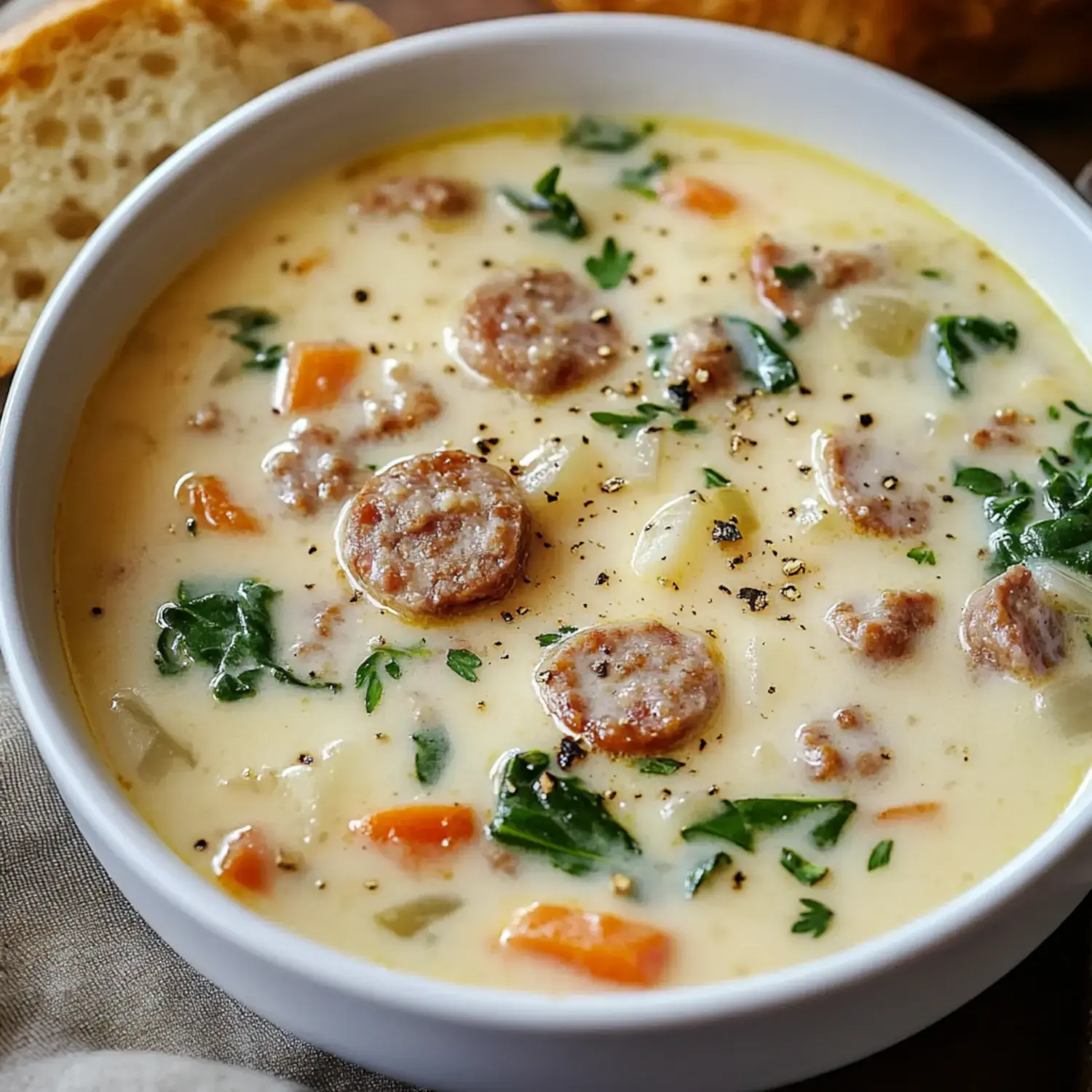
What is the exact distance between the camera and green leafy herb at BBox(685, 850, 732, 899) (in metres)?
2.15

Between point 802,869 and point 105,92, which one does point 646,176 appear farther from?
point 802,869

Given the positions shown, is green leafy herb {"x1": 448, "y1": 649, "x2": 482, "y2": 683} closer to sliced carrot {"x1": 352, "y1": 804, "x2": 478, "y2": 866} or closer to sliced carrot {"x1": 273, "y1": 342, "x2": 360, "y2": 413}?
sliced carrot {"x1": 352, "y1": 804, "x2": 478, "y2": 866}

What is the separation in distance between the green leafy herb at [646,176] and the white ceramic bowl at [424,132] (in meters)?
0.16

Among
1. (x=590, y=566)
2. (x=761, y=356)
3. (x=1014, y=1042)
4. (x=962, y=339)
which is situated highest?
(x=962, y=339)

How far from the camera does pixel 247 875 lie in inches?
85.7

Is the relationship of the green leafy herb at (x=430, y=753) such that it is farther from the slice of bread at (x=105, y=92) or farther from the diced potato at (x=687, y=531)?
the slice of bread at (x=105, y=92)

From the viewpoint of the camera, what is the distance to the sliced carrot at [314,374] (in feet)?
9.08

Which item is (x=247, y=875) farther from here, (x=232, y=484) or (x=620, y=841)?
(x=232, y=484)

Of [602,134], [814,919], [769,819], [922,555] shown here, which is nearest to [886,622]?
[922,555]

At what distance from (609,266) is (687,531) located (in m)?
0.74

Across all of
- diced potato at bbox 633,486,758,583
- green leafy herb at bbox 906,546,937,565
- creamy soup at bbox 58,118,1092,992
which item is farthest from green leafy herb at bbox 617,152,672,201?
green leafy herb at bbox 906,546,937,565

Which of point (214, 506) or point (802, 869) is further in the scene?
point (214, 506)

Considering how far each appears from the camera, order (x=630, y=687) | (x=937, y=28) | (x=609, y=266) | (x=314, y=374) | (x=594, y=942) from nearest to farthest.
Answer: (x=594, y=942) → (x=630, y=687) → (x=314, y=374) → (x=609, y=266) → (x=937, y=28)

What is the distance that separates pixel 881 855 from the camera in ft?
7.22
